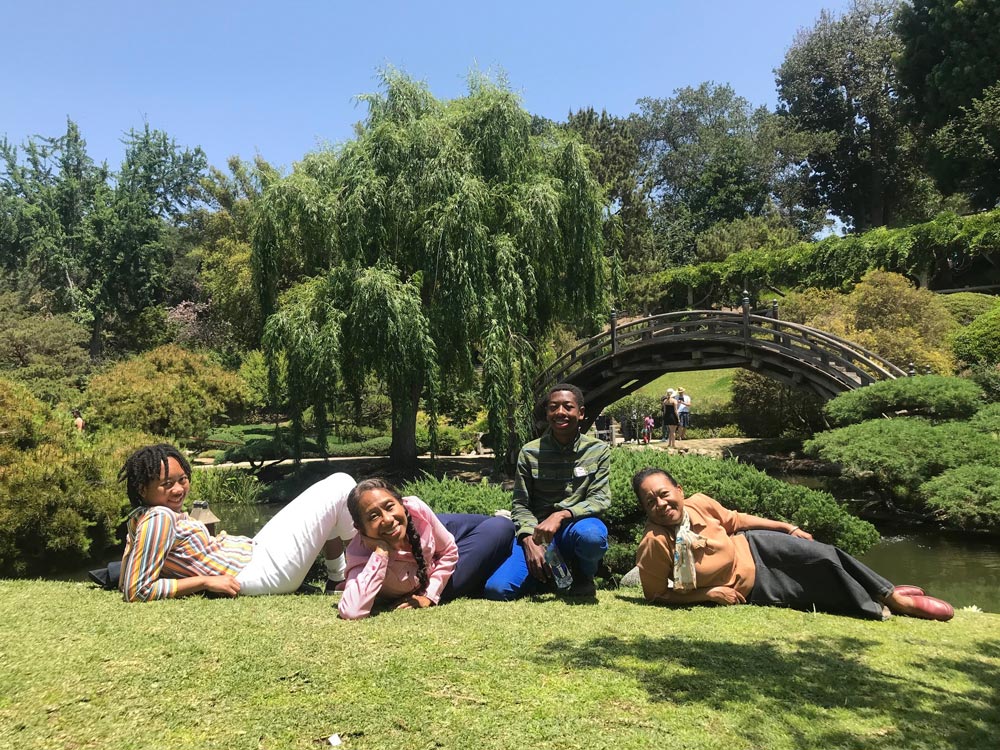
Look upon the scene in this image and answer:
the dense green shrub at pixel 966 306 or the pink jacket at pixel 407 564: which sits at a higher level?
the dense green shrub at pixel 966 306

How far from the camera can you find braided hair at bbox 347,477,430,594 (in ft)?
11.3

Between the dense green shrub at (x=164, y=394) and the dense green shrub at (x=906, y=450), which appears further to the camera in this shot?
the dense green shrub at (x=164, y=394)

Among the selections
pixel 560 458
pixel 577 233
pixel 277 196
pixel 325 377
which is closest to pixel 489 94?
pixel 577 233

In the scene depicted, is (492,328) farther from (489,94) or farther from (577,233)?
(489,94)

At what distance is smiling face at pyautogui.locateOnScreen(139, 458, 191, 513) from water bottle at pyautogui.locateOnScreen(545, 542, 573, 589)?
6.63 ft

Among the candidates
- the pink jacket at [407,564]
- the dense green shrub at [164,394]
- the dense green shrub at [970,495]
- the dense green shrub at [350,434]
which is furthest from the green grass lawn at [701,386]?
the pink jacket at [407,564]

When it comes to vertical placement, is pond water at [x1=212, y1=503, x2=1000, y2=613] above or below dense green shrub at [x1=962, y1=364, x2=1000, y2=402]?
below

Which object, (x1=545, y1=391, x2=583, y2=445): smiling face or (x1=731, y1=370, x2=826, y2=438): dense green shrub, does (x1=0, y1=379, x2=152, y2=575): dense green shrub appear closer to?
(x1=545, y1=391, x2=583, y2=445): smiling face

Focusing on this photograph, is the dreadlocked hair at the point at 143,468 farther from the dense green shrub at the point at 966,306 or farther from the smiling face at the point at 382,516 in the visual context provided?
the dense green shrub at the point at 966,306

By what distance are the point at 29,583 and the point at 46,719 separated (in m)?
2.83

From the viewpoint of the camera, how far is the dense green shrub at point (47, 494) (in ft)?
23.1

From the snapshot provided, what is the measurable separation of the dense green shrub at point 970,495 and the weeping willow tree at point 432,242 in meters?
6.54

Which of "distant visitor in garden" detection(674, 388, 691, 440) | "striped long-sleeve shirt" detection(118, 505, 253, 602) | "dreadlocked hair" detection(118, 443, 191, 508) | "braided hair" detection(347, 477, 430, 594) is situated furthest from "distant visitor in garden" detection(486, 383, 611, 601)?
"distant visitor in garden" detection(674, 388, 691, 440)

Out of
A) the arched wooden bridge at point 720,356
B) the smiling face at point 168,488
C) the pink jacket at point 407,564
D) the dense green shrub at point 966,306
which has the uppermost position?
the dense green shrub at point 966,306
